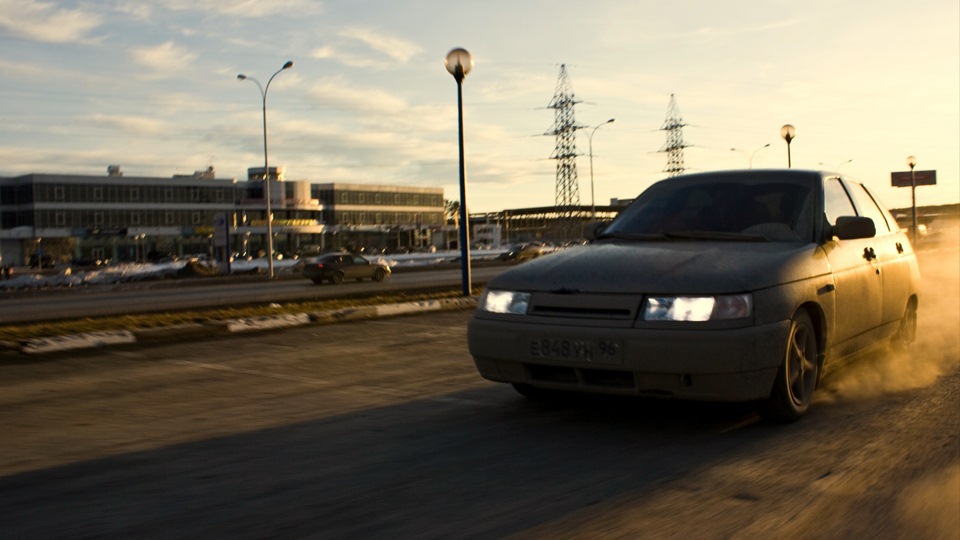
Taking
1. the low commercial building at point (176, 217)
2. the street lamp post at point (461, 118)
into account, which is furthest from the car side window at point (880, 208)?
the low commercial building at point (176, 217)

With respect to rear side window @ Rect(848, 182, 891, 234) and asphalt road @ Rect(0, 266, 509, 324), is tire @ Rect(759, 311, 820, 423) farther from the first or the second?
asphalt road @ Rect(0, 266, 509, 324)

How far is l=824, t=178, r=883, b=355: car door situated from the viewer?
542 centimetres

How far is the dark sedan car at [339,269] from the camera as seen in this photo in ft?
113

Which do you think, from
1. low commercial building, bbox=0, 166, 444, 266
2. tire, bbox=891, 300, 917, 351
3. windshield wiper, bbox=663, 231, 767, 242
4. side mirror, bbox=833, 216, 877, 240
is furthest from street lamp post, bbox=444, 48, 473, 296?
low commercial building, bbox=0, 166, 444, 266

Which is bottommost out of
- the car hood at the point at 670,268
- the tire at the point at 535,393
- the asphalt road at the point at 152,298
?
the asphalt road at the point at 152,298

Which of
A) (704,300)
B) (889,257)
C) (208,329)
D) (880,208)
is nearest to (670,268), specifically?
(704,300)

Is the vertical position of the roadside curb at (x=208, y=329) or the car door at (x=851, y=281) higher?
the car door at (x=851, y=281)

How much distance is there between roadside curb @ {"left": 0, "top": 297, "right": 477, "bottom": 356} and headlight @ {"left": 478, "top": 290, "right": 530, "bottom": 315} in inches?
230

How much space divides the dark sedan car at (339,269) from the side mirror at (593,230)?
1140 inches

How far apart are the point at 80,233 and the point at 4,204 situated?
27.7ft

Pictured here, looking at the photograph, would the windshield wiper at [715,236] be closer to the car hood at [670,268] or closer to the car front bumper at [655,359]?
the car hood at [670,268]

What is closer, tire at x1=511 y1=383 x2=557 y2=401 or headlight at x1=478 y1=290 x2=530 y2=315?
headlight at x1=478 y1=290 x2=530 y2=315

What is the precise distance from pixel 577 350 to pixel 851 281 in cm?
212

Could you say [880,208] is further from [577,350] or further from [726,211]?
[577,350]
